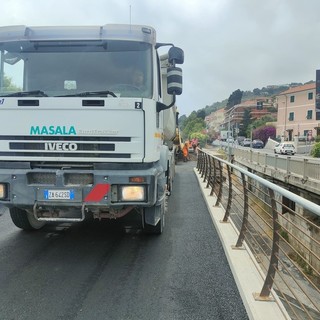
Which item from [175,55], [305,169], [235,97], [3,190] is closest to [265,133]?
[305,169]

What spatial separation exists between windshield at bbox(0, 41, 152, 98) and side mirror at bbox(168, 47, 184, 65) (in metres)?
0.38

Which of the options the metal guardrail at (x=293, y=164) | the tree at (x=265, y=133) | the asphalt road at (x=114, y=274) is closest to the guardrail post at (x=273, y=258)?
the asphalt road at (x=114, y=274)

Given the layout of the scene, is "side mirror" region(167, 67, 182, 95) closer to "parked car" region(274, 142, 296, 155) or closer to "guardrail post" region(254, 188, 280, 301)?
"guardrail post" region(254, 188, 280, 301)

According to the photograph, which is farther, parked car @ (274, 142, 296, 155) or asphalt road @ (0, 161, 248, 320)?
parked car @ (274, 142, 296, 155)

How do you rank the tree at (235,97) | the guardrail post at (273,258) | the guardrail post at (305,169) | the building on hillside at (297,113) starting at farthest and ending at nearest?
the tree at (235,97), the building on hillside at (297,113), the guardrail post at (305,169), the guardrail post at (273,258)

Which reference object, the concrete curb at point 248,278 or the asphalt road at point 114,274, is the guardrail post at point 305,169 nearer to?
the asphalt road at point 114,274

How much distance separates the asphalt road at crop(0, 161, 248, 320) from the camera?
3705 millimetres

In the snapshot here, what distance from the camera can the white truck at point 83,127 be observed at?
4543 mm

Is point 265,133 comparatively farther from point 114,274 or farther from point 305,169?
point 114,274

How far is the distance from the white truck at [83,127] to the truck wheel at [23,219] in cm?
148

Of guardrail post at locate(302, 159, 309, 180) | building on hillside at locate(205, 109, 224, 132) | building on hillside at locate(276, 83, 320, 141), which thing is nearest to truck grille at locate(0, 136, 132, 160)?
guardrail post at locate(302, 159, 309, 180)

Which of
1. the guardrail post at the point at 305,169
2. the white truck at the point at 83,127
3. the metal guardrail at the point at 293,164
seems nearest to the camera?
the white truck at the point at 83,127

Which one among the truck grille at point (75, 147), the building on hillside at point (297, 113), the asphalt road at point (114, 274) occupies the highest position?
the building on hillside at point (297, 113)

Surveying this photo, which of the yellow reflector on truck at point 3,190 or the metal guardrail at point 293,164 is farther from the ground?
the yellow reflector on truck at point 3,190
